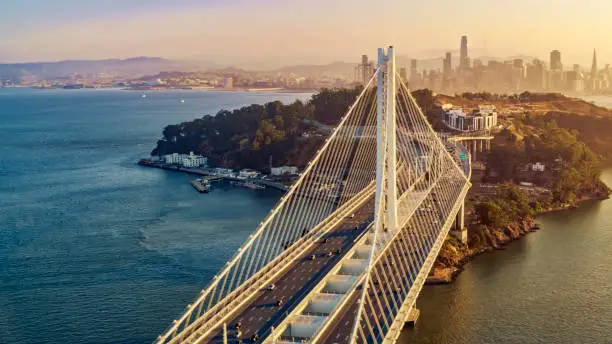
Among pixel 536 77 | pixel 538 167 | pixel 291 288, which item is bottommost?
pixel 291 288

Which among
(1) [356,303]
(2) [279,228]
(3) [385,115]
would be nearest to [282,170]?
(2) [279,228]

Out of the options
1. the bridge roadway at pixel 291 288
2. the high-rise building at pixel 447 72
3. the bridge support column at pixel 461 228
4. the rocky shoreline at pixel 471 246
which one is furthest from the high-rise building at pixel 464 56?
the bridge roadway at pixel 291 288

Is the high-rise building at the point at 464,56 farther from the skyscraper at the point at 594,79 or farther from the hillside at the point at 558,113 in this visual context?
the hillside at the point at 558,113

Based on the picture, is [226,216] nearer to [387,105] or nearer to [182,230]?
[182,230]

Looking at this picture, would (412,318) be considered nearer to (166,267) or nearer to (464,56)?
(166,267)

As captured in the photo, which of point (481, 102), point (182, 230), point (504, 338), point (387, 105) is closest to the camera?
point (504, 338)

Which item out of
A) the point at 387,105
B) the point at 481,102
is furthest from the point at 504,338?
the point at 481,102
